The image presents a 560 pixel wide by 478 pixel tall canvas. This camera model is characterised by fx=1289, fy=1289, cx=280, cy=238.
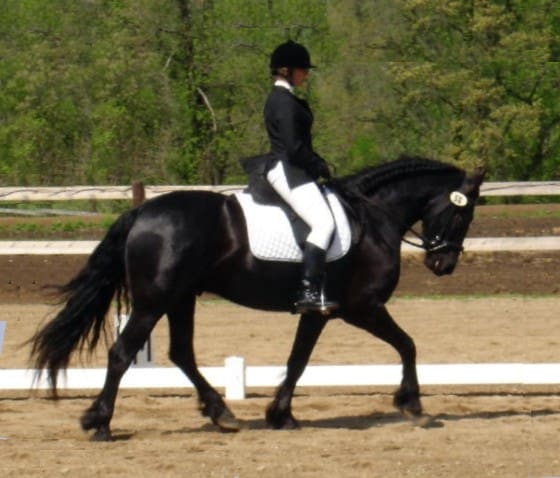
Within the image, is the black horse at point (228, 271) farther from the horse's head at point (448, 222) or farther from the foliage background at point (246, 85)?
the foliage background at point (246, 85)

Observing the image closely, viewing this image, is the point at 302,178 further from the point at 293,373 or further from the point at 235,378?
the point at 235,378

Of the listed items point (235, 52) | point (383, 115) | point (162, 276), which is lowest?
point (383, 115)

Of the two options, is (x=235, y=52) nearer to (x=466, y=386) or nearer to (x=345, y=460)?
Answer: (x=466, y=386)

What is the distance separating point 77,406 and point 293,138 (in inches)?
97.8

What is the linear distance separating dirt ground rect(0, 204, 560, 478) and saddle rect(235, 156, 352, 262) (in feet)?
3.28

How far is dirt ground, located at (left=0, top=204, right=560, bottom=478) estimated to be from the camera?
5.96m

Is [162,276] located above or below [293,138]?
below

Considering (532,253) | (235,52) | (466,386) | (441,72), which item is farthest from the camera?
(441,72)

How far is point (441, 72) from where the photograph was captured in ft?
114

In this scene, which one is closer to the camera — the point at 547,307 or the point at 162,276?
the point at 162,276

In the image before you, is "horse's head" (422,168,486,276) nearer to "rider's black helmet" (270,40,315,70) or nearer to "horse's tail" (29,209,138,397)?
"rider's black helmet" (270,40,315,70)

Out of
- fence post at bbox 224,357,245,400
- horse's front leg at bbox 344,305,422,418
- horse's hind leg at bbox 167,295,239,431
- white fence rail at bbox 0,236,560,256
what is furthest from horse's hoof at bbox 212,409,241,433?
white fence rail at bbox 0,236,560,256

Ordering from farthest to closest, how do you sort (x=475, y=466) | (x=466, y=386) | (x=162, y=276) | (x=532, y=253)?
(x=532, y=253) < (x=466, y=386) < (x=162, y=276) < (x=475, y=466)

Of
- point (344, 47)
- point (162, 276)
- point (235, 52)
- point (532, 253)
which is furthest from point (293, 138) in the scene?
point (344, 47)
